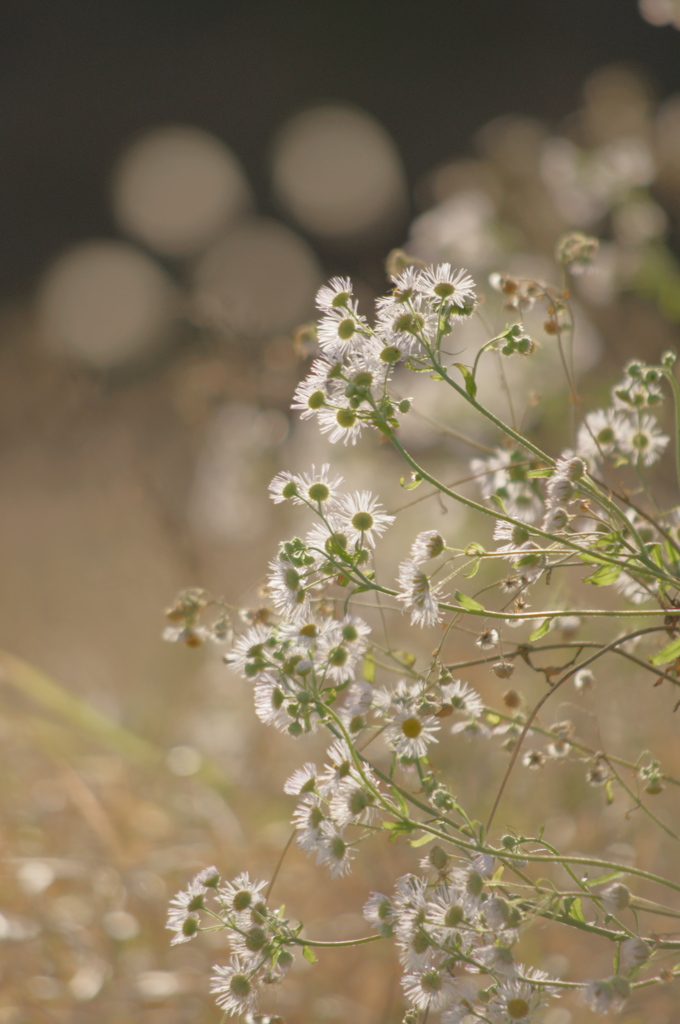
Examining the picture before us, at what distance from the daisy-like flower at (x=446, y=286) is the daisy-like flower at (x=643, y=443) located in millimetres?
212

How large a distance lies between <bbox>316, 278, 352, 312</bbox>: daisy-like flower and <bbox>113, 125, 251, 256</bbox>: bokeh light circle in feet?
12.2

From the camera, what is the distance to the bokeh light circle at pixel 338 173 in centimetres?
405

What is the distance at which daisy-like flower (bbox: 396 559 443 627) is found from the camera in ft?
1.66

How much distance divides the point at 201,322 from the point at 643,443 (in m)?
0.62

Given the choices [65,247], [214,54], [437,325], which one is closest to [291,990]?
[437,325]

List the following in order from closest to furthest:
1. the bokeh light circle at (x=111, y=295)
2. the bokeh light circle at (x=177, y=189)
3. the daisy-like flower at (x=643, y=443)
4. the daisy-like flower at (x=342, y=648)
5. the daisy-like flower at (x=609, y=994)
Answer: the daisy-like flower at (x=609, y=994) < the daisy-like flower at (x=342, y=648) < the daisy-like flower at (x=643, y=443) < the bokeh light circle at (x=111, y=295) < the bokeh light circle at (x=177, y=189)

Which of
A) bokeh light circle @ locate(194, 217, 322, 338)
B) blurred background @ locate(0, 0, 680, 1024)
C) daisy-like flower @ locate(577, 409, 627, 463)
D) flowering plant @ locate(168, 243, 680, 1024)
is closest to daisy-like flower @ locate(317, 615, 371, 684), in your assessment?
flowering plant @ locate(168, 243, 680, 1024)

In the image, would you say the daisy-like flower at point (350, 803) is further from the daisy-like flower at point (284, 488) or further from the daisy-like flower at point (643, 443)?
the daisy-like flower at point (643, 443)

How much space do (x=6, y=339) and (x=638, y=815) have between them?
9.26 ft

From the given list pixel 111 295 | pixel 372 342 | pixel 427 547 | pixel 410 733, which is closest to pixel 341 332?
pixel 372 342

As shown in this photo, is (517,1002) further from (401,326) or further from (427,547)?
(401,326)

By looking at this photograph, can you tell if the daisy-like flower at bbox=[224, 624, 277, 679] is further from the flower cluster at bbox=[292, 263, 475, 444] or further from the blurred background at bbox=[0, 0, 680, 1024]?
the blurred background at bbox=[0, 0, 680, 1024]

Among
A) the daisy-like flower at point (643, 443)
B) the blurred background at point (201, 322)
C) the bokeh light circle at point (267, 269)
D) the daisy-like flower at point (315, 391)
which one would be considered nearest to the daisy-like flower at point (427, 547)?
the daisy-like flower at point (315, 391)

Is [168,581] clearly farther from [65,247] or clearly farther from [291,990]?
[65,247]
